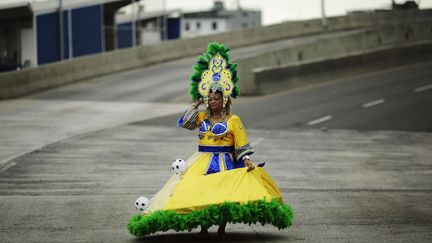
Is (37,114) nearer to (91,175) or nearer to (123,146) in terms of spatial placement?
(123,146)

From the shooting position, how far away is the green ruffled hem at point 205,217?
9.77 metres

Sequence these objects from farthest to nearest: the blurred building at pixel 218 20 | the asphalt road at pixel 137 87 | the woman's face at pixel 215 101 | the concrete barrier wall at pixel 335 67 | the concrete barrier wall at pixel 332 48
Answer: the blurred building at pixel 218 20
the concrete barrier wall at pixel 335 67
the asphalt road at pixel 137 87
the concrete barrier wall at pixel 332 48
the woman's face at pixel 215 101

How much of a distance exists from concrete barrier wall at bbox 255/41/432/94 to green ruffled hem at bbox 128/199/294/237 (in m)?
23.1

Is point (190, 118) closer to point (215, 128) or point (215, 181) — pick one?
point (215, 128)

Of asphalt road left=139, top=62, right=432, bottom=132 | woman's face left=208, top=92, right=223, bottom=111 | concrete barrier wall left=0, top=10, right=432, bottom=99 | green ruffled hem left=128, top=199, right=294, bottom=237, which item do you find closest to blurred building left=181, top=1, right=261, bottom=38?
concrete barrier wall left=0, top=10, right=432, bottom=99

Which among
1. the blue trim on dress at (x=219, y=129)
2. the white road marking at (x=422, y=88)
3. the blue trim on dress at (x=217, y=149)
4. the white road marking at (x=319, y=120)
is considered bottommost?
the white road marking at (x=319, y=120)

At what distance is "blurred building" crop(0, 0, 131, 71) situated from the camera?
167 ft

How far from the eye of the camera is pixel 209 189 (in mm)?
10000

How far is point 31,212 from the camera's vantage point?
12.7m

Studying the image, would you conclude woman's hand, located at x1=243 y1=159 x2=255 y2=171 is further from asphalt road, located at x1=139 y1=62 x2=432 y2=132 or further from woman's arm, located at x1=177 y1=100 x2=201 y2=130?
asphalt road, located at x1=139 y1=62 x2=432 y2=132

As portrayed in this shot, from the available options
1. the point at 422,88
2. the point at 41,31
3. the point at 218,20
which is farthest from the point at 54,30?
the point at 218,20

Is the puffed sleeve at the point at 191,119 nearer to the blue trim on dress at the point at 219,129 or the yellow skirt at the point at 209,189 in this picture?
the blue trim on dress at the point at 219,129

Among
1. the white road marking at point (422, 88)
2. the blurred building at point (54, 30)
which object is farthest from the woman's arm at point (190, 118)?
the blurred building at point (54, 30)

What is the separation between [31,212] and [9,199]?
4.56ft
